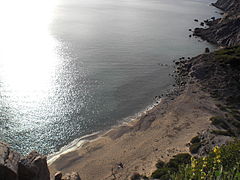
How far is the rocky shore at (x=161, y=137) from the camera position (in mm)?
22375

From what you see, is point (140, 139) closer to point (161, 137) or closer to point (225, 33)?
point (161, 137)

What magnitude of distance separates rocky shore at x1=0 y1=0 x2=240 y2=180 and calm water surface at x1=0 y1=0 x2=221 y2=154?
4.32 m

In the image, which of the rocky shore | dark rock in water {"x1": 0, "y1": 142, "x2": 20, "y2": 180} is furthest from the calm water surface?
dark rock in water {"x1": 0, "y1": 142, "x2": 20, "y2": 180}

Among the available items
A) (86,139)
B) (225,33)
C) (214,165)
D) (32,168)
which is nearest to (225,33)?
(225,33)

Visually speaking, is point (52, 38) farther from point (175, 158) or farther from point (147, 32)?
point (175, 158)

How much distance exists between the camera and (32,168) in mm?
20000

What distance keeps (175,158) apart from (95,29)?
84896mm

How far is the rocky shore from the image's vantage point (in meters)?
22.4

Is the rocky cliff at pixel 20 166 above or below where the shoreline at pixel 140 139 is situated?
above

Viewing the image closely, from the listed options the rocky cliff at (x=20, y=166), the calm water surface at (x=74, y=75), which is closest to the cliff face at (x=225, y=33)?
the calm water surface at (x=74, y=75)

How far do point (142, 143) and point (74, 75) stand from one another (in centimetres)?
2826

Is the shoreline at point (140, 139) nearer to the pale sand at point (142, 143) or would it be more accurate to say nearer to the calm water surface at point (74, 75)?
the pale sand at point (142, 143)

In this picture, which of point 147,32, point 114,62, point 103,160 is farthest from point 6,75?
point 147,32

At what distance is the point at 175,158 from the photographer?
31.4 meters
